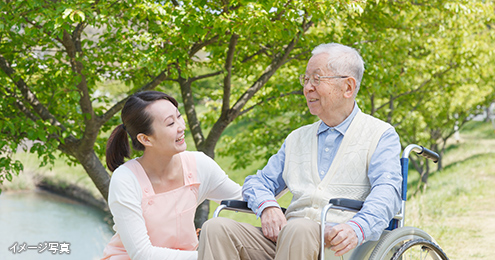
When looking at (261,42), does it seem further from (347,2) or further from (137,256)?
(137,256)

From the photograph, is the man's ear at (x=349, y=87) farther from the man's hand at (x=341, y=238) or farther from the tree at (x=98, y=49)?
the tree at (x=98, y=49)

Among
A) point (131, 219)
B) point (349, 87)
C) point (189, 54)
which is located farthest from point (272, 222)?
point (189, 54)

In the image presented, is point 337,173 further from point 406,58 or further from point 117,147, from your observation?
point 406,58

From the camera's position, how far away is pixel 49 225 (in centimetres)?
1214

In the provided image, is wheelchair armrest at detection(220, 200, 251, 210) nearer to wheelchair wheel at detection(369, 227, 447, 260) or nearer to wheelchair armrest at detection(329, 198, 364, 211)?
wheelchair armrest at detection(329, 198, 364, 211)

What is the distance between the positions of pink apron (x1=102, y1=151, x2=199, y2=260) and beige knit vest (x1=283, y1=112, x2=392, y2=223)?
1.49 ft

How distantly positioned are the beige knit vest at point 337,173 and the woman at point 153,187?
1.49 ft

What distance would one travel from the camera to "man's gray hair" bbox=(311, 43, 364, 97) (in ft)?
6.67

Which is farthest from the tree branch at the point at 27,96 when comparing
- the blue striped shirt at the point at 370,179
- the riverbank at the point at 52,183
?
the riverbank at the point at 52,183

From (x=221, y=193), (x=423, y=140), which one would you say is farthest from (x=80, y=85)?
(x=423, y=140)

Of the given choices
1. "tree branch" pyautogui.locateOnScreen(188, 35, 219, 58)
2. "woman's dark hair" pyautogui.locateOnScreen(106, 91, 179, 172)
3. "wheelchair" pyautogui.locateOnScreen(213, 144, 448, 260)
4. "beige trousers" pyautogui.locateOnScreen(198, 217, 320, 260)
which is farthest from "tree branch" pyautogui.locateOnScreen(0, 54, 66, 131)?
"beige trousers" pyautogui.locateOnScreen(198, 217, 320, 260)

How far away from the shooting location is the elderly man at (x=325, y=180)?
1687 mm

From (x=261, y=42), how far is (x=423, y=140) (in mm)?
6191

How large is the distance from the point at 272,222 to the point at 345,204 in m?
0.33
